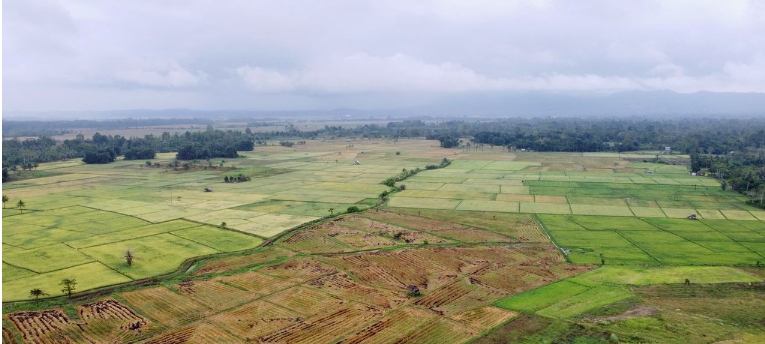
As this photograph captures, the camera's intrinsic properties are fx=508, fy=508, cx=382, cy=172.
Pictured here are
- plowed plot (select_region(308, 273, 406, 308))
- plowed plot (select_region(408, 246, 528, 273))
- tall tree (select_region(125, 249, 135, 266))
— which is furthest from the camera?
plowed plot (select_region(408, 246, 528, 273))

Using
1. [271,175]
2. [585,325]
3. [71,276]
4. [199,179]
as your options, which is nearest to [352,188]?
[271,175]

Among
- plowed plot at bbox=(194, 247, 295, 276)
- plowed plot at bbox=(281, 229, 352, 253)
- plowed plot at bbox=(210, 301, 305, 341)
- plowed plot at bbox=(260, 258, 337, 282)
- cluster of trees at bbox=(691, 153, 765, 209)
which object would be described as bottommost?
plowed plot at bbox=(210, 301, 305, 341)

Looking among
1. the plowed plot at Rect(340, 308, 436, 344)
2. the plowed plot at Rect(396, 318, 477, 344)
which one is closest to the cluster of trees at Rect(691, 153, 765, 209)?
the plowed plot at Rect(396, 318, 477, 344)

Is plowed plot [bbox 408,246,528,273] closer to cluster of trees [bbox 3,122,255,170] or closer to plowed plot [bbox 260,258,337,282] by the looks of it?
plowed plot [bbox 260,258,337,282]

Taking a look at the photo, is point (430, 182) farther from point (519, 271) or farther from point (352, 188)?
point (519, 271)

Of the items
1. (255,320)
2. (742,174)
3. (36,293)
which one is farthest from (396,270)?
(742,174)

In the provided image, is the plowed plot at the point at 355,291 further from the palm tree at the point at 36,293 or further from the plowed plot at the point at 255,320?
the palm tree at the point at 36,293

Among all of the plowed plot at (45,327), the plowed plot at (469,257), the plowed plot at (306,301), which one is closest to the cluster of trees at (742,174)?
the plowed plot at (469,257)

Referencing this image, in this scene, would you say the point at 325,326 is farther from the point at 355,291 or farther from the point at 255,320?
the point at 355,291
